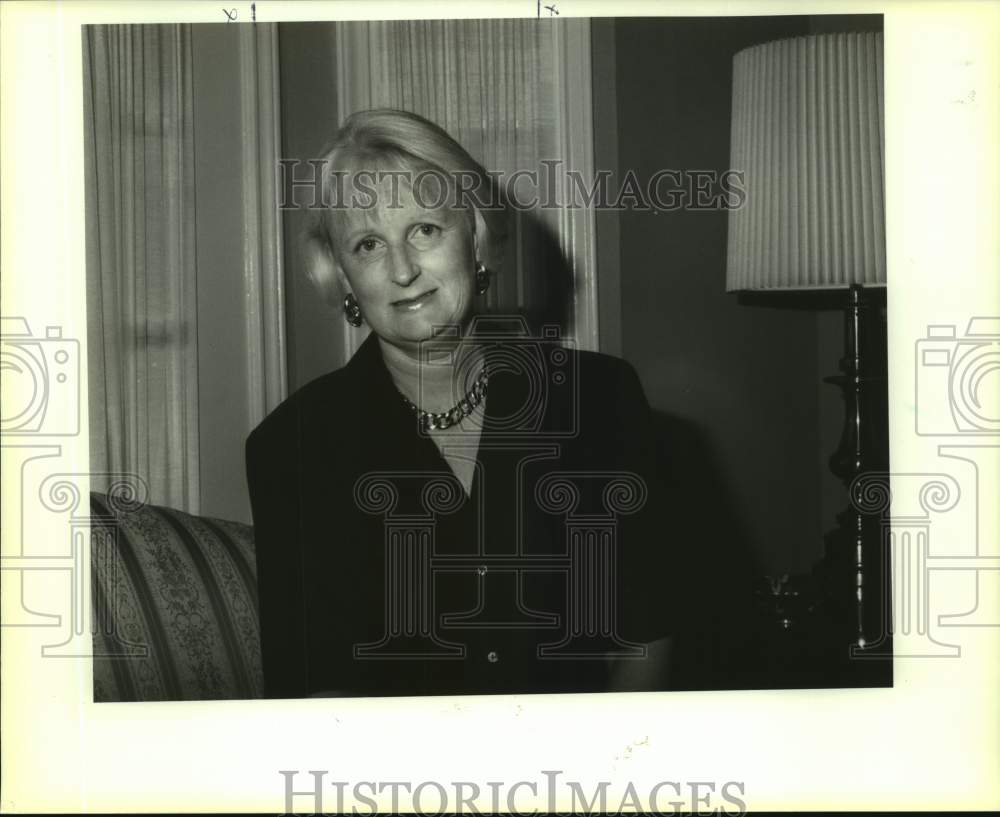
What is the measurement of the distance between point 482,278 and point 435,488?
294 millimetres

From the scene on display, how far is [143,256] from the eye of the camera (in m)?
1.43

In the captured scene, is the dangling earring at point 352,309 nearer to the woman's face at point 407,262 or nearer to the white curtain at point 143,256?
the woman's face at point 407,262

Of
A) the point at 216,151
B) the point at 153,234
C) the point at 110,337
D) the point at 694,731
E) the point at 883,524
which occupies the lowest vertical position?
the point at 694,731

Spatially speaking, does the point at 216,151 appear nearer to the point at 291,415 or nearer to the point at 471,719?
the point at 291,415

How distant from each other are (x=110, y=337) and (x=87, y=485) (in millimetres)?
207

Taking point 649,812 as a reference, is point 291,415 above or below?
above

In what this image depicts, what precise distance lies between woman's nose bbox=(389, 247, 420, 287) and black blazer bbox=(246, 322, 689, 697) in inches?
3.6

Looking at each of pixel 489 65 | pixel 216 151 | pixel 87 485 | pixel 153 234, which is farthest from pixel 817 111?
pixel 87 485

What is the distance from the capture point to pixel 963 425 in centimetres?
147
